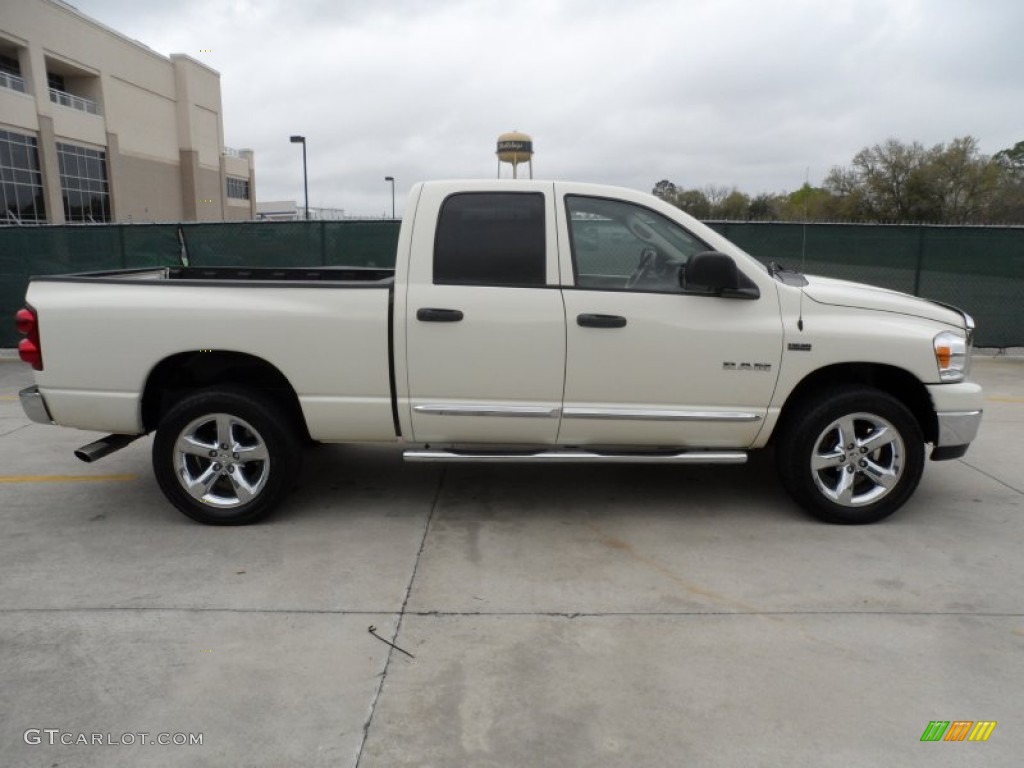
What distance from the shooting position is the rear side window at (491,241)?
4.66 metres

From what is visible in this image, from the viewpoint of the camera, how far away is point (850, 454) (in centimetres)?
473

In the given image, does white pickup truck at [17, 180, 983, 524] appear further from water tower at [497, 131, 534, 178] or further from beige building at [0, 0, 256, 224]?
beige building at [0, 0, 256, 224]

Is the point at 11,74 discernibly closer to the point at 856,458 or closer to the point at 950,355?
the point at 856,458

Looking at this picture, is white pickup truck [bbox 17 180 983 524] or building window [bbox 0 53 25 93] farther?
building window [bbox 0 53 25 93]

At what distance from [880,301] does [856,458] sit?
3.10 ft

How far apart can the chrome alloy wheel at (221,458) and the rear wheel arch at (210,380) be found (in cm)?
25

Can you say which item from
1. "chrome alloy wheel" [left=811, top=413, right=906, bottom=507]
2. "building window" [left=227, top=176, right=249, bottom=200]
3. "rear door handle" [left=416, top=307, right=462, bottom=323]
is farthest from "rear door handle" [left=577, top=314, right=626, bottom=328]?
"building window" [left=227, top=176, right=249, bottom=200]

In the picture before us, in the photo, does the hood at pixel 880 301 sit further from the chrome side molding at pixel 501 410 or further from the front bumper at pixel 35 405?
the front bumper at pixel 35 405

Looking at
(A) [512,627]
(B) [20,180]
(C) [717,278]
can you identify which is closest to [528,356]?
(C) [717,278]

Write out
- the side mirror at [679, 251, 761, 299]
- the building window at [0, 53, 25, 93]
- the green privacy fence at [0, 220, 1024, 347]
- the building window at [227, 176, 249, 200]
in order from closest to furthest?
the side mirror at [679, 251, 761, 299]
the green privacy fence at [0, 220, 1024, 347]
the building window at [0, 53, 25, 93]
the building window at [227, 176, 249, 200]

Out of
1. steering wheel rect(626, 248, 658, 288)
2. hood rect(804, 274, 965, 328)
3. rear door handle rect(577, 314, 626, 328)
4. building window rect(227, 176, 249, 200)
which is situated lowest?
rear door handle rect(577, 314, 626, 328)

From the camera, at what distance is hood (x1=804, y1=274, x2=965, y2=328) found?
15.4 feet

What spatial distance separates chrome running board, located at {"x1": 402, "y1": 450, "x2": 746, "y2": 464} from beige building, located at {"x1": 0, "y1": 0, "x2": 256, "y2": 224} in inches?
1801

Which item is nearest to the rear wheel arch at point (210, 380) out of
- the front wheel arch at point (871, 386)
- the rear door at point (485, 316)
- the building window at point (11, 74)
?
the rear door at point (485, 316)
